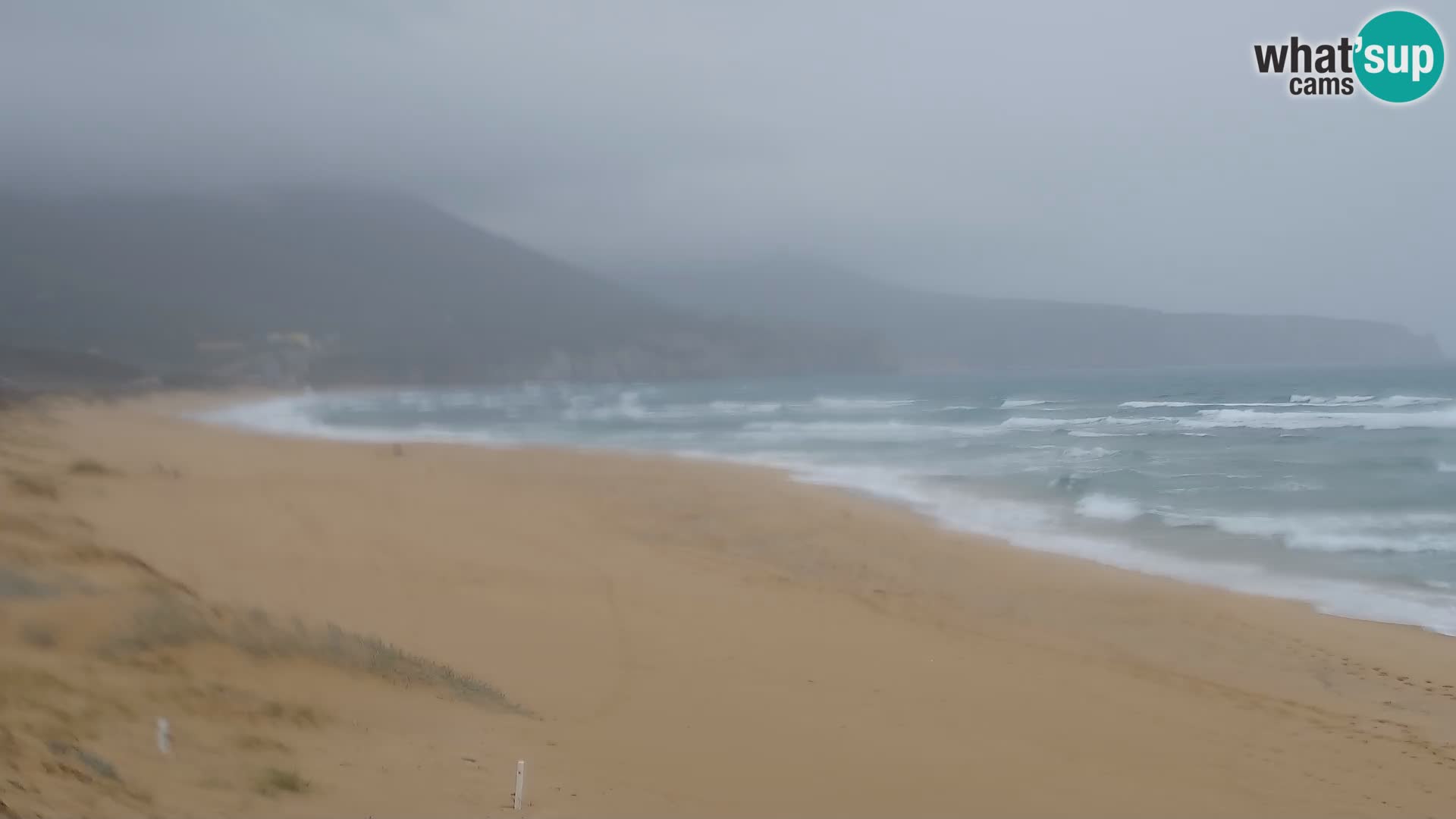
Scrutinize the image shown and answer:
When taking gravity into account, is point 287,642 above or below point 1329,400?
above

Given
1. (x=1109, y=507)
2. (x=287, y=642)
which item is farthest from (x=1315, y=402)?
(x=287, y=642)

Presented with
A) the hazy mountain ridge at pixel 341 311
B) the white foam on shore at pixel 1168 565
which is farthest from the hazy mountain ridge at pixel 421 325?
the white foam on shore at pixel 1168 565

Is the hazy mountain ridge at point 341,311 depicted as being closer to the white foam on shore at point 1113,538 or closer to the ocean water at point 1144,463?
the ocean water at point 1144,463

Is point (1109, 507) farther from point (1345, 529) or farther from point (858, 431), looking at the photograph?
point (858, 431)

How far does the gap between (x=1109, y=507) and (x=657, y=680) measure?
10388mm

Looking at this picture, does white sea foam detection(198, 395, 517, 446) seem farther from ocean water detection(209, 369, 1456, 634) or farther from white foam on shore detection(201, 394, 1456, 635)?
white foam on shore detection(201, 394, 1456, 635)

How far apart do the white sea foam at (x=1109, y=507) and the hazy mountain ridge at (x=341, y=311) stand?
65145mm

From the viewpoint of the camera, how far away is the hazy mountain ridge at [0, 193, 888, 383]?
→ 71875 mm

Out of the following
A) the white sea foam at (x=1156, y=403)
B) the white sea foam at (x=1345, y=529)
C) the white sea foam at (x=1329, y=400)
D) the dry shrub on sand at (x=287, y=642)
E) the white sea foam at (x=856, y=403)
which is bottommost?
the white sea foam at (x=1345, y=529)

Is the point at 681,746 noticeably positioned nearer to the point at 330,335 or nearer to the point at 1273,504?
the point at 1273,504

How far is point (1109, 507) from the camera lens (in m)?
14.0

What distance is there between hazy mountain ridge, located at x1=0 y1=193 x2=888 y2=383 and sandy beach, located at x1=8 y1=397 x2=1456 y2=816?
62915 millimetres

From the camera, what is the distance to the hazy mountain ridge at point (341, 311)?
2830 inches

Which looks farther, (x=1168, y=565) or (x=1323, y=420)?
(x=1323, y=420)
